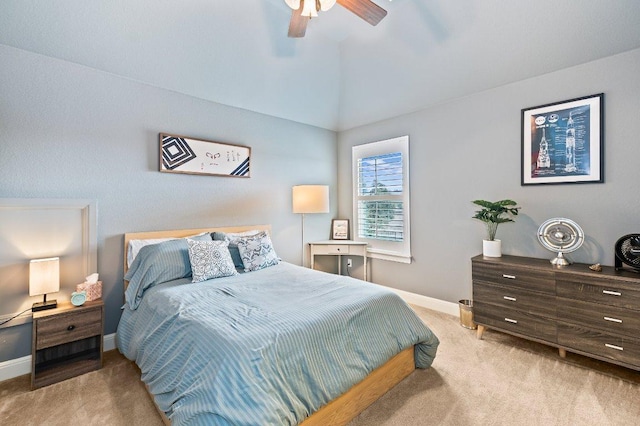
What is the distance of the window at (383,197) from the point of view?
3922mm

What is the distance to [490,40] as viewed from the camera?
2.70 meters

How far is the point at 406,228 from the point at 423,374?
1.98m

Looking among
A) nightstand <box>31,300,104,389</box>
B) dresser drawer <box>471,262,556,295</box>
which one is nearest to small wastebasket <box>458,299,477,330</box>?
dresser drawer <box>471,262,556,295</box>

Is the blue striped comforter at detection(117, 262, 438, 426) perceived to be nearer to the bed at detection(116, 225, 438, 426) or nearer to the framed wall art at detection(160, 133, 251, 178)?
the bed at detection(116, 225, 438, 426)

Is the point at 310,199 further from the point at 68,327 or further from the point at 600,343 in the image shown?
the point at 600,343

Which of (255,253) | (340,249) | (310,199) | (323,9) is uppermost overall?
(323,9)

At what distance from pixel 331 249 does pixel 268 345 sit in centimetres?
273

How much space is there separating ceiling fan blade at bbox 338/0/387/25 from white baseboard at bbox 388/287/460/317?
309 centimetres

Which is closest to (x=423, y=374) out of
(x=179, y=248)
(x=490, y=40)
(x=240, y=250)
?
(x=240, y=250)

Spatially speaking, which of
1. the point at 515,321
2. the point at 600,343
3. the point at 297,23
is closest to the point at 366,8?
the point at 297,23

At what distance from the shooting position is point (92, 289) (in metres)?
2.44

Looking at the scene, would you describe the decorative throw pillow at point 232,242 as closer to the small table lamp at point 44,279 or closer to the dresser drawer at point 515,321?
the small table lamp at point 44,279

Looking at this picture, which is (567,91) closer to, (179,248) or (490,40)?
(490,40)

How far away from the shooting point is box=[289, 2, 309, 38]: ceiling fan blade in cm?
201
